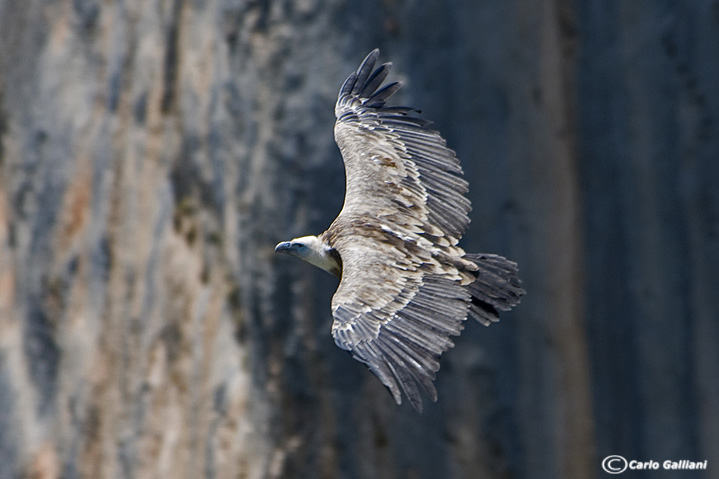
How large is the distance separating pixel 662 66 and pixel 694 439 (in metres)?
1.65

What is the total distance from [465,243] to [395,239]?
0.70m

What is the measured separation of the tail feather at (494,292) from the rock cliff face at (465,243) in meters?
0.71

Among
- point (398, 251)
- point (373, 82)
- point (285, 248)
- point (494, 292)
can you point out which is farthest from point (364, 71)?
point (494, 292)

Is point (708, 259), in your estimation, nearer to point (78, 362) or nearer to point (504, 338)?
point (504, 338)

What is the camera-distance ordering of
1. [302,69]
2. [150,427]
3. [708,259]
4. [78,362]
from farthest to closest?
[78,362] < [150,427] < [302,69] < [708,259]

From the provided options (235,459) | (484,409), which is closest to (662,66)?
(484,409)

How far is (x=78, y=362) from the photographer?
581 centimetres

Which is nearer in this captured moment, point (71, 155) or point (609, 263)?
point (609, 263)

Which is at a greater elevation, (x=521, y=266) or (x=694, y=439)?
(x=521, y=266)

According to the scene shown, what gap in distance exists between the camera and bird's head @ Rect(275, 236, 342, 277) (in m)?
4.01

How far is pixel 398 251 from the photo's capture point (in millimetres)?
3768

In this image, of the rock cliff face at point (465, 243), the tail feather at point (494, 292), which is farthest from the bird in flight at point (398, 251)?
the rock cliff face at point (465, 243)

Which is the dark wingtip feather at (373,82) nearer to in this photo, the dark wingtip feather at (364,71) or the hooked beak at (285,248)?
the dark wingtip feather at (364,71)

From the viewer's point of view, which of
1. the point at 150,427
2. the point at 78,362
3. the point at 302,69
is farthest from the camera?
the point at 78,362
